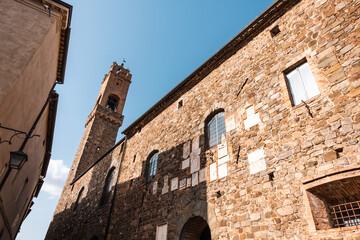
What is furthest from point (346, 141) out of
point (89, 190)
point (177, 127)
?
point (89, 190)

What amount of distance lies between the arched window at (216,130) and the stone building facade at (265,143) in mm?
44

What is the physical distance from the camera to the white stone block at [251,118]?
5430mm

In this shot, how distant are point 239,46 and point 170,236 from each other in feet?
20.3

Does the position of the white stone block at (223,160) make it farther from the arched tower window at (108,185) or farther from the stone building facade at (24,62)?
the arched tower window at (108,185)

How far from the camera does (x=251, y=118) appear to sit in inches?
219

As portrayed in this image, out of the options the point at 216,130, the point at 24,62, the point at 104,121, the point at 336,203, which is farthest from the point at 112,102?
the point at 336,203

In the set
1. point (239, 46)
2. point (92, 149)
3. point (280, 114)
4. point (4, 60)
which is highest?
point (92, 149)

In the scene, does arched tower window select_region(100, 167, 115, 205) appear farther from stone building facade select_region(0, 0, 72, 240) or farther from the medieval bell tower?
the medieval bell tower

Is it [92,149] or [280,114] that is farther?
[92,149]

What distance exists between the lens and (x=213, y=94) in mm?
7363

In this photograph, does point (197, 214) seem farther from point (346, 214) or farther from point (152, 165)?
point (152, 165)

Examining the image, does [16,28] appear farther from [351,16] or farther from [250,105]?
[351,16]

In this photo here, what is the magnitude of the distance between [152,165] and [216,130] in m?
3.46

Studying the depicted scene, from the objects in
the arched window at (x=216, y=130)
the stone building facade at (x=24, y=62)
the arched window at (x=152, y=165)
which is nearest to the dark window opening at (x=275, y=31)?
the arched window at (x=216, y=130)
